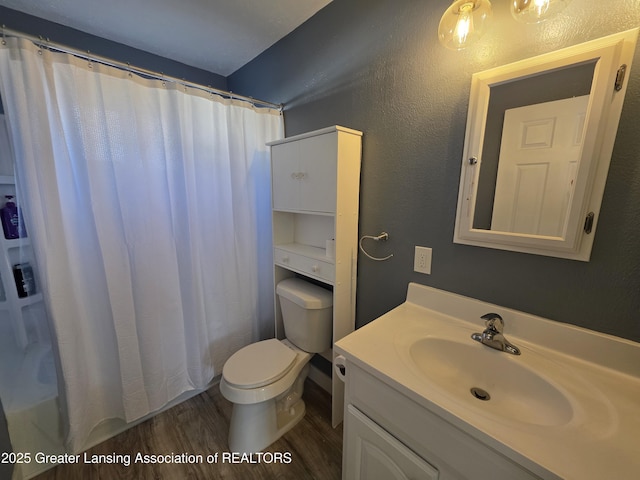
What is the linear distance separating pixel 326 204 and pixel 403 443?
3.29 feet

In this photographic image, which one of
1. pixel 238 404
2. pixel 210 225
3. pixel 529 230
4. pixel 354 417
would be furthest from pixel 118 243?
pixel 529 230

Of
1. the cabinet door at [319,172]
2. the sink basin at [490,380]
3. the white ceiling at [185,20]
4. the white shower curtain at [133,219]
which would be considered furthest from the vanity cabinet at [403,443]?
the white ceiling at [185,20]

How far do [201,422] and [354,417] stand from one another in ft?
3.83

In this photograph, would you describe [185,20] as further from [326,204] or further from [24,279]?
[24,279]

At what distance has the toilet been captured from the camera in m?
1.31

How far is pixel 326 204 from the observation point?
134cm

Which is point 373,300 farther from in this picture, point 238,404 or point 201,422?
point 201,422

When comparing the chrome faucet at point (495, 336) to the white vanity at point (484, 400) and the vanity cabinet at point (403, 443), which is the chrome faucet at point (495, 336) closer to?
the white vanity at point (484, 400)

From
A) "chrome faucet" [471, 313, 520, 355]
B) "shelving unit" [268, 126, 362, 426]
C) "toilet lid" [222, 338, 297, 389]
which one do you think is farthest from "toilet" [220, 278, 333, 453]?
"chrome faucet" [471, 313, 520, 355]

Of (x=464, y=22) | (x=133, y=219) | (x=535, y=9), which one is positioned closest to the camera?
(x=535, y=9)

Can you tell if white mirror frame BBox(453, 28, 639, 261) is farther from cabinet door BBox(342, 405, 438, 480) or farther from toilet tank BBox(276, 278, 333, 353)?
toilet tank BBox(276, 278, 333, 353)

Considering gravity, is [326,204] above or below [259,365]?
above

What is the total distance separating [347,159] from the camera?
1.30 m

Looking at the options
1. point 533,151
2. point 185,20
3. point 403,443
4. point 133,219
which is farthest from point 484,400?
point 185,20
